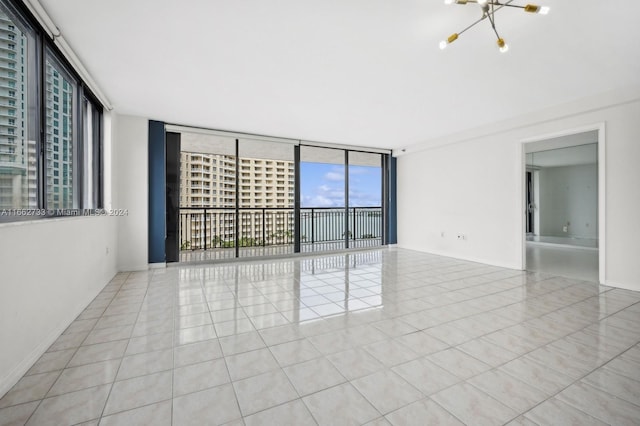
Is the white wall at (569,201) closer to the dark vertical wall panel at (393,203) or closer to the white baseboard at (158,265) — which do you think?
the dark vertical wall panel at (393,203)

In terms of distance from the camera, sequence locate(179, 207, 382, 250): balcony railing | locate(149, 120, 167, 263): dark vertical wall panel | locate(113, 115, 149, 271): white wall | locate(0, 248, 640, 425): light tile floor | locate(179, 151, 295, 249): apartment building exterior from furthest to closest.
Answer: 1. locate(179, 207, 382, 250): balcony railing
2. locate(179, 151, 295, 249): apartment building exterior
3. locate(149, 120, 167, 263): dark vertical wall panel
4. locate(113, 115, 149, 271): white wall
5. locate(0, 248, 640, 425): light tile floor

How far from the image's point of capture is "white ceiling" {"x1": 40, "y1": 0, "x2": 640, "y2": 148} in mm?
2154

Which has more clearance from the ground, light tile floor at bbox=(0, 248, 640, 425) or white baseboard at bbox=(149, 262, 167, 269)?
white baseboard at bbox=(149, 262, 167, 269)

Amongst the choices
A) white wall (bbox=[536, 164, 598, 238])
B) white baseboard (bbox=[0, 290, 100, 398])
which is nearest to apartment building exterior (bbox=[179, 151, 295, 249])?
white baseboard (bbox=[0, 290, 100, 398])

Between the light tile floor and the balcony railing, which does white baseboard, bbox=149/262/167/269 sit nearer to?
the balcony railing

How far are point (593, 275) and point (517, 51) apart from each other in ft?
12.4

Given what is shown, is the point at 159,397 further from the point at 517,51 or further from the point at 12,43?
the point at 517,51

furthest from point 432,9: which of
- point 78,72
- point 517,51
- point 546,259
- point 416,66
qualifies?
point 546,259

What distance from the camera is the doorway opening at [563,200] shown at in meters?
6.23

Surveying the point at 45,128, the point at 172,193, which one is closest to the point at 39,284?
the point at 45,128

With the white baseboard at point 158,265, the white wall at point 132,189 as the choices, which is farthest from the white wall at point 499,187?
the white wall at point 132,189

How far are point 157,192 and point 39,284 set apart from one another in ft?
9.65

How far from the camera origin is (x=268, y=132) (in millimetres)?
5449

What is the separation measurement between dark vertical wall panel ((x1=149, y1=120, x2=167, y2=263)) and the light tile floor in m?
1.24
